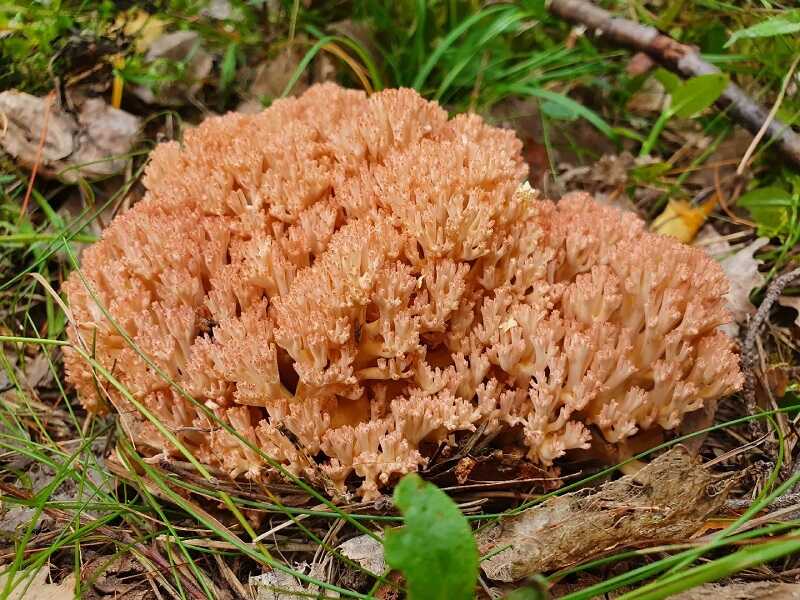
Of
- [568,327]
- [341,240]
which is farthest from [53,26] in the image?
[568,327]

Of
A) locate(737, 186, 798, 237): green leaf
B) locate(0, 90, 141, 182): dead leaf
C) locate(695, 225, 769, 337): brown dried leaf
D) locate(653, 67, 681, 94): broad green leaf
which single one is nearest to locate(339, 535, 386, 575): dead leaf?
locate(695, 225, 769, 337): brown dried leaf

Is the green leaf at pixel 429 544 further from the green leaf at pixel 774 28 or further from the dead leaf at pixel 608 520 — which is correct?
the green leaf at pixel 774 28

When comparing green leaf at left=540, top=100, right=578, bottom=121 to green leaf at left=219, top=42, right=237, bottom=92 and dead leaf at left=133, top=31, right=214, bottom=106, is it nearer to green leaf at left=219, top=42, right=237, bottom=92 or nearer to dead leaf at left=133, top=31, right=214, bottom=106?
green leaf at left=219, top=42, right=237, bottom=92

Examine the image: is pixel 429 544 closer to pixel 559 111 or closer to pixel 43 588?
pixel 43 588

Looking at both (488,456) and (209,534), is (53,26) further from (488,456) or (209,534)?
(488,456)

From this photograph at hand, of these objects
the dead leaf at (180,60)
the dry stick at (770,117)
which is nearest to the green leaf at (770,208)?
the dry stick at (770,117)

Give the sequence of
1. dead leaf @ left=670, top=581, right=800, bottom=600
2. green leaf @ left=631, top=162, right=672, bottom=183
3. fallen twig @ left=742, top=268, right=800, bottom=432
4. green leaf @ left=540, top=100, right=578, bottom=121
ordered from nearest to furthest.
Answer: dead leaf @ left=670, top=581, right=800, bottom=600
fallen twig @ left=742, top=268, right=800, bottom=432
green leaf @ left=631, top=162, right=672, bottom=183
green leaf @ left=540, top=100, right=578, bottom=121
